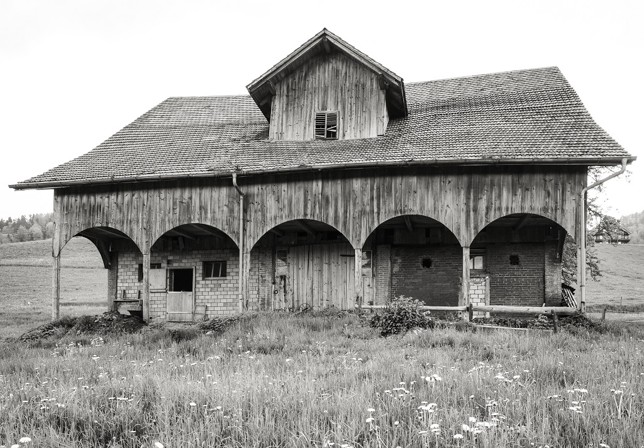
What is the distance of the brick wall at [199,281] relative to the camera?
2200 cm

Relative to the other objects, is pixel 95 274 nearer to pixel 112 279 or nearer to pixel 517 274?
pixel 112 279

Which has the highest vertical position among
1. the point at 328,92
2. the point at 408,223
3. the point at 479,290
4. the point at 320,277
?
the point at 328,92

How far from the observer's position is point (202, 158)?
2056cm

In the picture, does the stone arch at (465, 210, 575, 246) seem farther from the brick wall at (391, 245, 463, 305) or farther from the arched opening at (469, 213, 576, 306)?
the brick wall at (391, 245, 463, 305)

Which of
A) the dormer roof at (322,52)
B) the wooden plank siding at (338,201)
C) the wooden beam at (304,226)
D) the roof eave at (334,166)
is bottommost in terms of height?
the wooden beam at (304,226)

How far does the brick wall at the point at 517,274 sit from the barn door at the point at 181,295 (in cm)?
1142

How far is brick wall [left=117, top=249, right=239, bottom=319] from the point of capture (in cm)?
2200

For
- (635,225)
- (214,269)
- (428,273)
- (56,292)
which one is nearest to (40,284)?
(56,292)

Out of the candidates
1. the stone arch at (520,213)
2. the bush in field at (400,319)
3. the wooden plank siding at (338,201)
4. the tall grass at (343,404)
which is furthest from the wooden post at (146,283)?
the stone arch at (520,213)

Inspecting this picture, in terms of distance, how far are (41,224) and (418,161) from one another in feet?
418

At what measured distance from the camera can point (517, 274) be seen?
1970 centimetres

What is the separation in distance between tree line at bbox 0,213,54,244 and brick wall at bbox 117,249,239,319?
7382 cm

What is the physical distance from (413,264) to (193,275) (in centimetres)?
866

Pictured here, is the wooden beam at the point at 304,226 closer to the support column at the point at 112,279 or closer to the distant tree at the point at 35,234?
the support column at the point at 112,279
